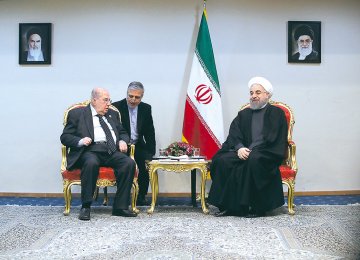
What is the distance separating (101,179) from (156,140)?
167 centimetres

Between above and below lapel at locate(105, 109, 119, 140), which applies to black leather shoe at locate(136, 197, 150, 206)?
below

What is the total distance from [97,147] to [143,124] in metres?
0.94

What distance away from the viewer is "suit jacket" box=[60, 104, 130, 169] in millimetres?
5160

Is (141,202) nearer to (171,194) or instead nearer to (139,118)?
(171,194)

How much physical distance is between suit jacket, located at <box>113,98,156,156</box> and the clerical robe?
101cm

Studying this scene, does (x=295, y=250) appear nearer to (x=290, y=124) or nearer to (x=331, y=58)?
(x=290, y=124)

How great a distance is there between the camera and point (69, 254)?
139 inches

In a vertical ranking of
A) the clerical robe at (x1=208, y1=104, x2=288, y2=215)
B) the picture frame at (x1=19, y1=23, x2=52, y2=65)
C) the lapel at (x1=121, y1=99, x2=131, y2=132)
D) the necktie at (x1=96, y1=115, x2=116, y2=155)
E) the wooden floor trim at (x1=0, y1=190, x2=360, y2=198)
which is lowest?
the wooden floor trim at (x1=0, y1=190, x2=360, y2=198)

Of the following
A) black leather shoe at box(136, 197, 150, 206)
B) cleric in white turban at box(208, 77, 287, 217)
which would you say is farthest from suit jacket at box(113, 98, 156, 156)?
cleric in white turban at box(208, 77, 287, 217)

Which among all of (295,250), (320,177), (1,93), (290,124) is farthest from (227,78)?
(295,250)

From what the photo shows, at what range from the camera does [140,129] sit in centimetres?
601

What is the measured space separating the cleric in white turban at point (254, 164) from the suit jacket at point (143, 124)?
0.99 meters

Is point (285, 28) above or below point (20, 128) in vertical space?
above

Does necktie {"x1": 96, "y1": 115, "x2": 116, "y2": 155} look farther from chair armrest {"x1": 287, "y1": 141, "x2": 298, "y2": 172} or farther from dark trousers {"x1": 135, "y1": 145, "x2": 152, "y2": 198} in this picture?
chair armrest {"x1": 287, "y1": 141, "x2": 298, "y2": 172}
